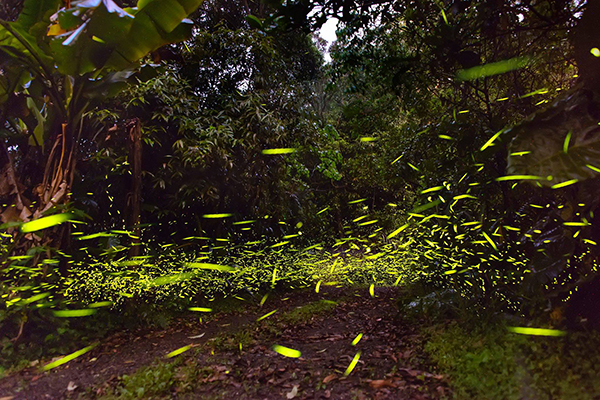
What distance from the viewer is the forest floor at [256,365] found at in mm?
1672

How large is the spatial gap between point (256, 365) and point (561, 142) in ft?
5.54

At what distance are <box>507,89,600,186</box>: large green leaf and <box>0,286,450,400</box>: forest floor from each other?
933 mm

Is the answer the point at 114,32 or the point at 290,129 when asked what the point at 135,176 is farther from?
the point at 290,129

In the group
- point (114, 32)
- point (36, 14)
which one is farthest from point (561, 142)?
point (36, 14)

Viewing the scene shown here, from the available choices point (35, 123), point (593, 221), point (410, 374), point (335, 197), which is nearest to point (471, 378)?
point (410, 374)

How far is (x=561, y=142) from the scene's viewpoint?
4.28 feet

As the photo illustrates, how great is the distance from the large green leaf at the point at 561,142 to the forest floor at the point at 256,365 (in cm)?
93

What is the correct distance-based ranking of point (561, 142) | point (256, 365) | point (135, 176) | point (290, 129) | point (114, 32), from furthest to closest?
point (290, 129) < point (135, 176) < point (114, 32) < point (256, 365) < point (561, 142)

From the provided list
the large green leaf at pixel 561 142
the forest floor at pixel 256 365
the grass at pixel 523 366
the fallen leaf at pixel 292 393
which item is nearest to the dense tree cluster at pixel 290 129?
the large green leaf at pixel 561 142

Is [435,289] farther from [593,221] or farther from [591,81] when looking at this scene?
[591,81]

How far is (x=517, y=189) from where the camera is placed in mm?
1989

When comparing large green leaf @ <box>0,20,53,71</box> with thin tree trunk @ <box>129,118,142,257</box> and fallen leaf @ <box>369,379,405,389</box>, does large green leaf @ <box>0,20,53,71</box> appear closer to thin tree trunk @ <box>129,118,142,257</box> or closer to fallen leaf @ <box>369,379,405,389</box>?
thin tree trunk @ <box>129,118,142,257</box>

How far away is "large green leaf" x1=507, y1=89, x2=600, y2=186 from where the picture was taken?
126cm

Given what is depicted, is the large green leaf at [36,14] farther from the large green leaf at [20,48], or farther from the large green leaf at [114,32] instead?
the large green leaf at [114,32]
